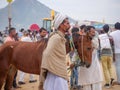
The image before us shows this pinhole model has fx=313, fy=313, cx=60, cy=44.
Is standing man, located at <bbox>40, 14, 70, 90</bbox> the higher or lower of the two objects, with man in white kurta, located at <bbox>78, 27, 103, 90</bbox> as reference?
higher

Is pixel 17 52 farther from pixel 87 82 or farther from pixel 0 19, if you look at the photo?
pixel 0 19

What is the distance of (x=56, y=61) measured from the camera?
14.6ft

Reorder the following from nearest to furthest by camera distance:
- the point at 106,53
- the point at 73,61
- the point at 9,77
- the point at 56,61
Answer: the point at 56,61 → the point at 73,61 → the point at 9,77 → the point at 106,53

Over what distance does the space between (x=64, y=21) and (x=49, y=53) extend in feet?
1.81

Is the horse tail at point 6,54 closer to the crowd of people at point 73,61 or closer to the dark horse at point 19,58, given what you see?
the dark horse at point 19,58

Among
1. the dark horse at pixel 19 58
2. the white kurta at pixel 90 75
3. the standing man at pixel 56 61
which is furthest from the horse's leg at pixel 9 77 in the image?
the standing man at pixel 56 61

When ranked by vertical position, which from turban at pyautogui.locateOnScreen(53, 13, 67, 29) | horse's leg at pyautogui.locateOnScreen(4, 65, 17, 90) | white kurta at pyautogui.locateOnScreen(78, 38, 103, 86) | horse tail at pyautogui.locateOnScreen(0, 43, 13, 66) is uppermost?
turban at pyautogui.locateOnScreen(53, 13, 67, 29)

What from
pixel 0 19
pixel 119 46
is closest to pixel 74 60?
pixel 119 46

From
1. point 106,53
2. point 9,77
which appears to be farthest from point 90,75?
point 106,53

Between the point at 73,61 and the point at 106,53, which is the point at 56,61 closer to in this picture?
the point at 73,61

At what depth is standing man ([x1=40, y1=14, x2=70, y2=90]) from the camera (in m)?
4.43

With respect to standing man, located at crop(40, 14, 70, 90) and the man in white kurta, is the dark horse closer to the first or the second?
the man in white kurta

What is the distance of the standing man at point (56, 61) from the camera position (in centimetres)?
443

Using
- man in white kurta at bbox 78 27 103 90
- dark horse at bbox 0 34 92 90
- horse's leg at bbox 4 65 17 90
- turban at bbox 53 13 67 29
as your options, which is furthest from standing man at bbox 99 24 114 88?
turban at bbox 53 13 67 29
